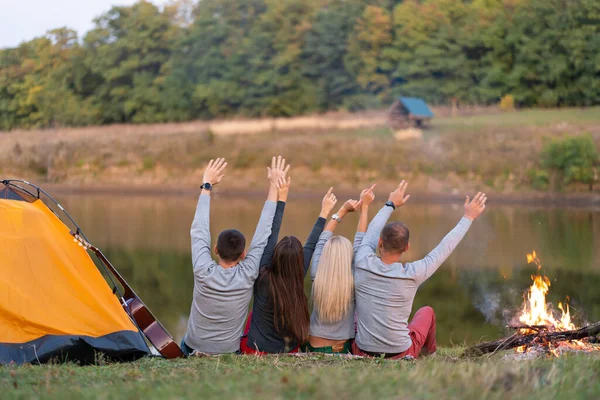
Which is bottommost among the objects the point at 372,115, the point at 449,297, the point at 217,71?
the point at 449,297

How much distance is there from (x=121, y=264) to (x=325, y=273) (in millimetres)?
10042

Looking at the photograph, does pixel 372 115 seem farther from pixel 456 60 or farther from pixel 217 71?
pixel 217 71

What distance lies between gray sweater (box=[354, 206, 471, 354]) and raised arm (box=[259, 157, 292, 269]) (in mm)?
691

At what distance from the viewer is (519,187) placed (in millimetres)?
30562

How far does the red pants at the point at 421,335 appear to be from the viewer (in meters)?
5.81

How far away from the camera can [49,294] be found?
605 centimetres

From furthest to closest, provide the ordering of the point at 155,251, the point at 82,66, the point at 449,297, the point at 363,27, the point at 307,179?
1. the point at 82,66
2. the point at 363,27
3. the point at 307,179
4. the point at 155,251
5. the point at 449,297

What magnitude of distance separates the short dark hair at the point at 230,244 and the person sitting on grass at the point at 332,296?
0.64m

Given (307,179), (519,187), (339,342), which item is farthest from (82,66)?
(339,342)

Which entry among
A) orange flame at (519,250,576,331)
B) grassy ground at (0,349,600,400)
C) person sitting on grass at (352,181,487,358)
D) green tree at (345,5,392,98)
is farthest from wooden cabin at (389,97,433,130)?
grassy ground at (0,349,600,400)

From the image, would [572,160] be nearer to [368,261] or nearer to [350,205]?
[350,205]

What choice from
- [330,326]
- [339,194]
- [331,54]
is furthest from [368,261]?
[331,54]

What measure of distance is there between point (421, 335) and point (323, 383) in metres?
2.56

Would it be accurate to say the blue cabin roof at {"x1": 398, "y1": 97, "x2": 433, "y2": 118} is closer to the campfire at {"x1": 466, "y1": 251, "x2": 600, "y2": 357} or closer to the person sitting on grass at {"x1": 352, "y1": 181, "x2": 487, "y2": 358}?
the campfire at {"x1": 466, "y1": 251, "x2": 600, "y2": 357}
